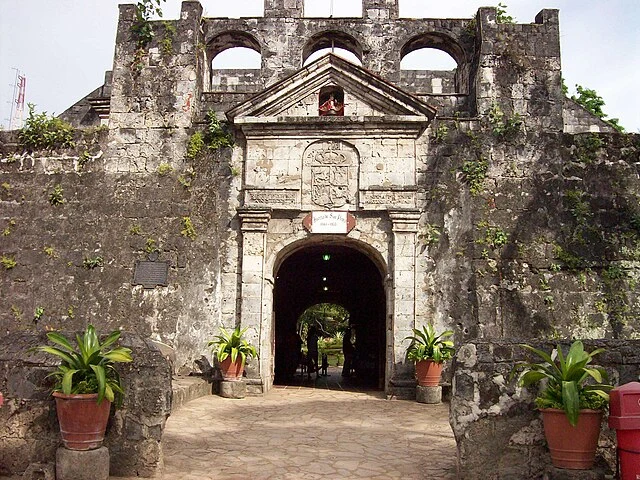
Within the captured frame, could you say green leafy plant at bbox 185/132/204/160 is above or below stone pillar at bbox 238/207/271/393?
above

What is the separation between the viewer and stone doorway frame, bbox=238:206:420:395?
10.8 meters

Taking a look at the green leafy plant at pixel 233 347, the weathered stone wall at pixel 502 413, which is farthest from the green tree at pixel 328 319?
the weathered stone wall at pixel 502 413

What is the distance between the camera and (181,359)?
10914 millimetres

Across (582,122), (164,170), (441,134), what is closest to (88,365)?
(164,170)

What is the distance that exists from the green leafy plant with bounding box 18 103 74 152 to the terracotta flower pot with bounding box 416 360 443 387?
7883 mm

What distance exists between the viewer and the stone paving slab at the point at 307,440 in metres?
5.57

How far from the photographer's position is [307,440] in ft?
22.8

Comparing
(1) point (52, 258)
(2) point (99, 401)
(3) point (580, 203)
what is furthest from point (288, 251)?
(2) point (99, 401)

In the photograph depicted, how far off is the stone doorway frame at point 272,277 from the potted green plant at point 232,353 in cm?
35

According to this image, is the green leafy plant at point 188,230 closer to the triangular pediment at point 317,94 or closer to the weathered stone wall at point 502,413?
the triangular pediment at point 317,94

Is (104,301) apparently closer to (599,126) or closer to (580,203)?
(580,203)

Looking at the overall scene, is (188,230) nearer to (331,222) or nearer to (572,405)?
(331,222)

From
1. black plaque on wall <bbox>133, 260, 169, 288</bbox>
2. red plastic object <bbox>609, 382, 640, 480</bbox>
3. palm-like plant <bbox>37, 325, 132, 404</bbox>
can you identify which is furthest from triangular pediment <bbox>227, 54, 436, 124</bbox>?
red plastic object <bbox>609, 382, 640, 480</bbox>

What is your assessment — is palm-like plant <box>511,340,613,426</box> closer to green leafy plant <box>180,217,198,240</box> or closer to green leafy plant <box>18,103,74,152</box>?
green leafy plant <box>180,217,198,240</box>
